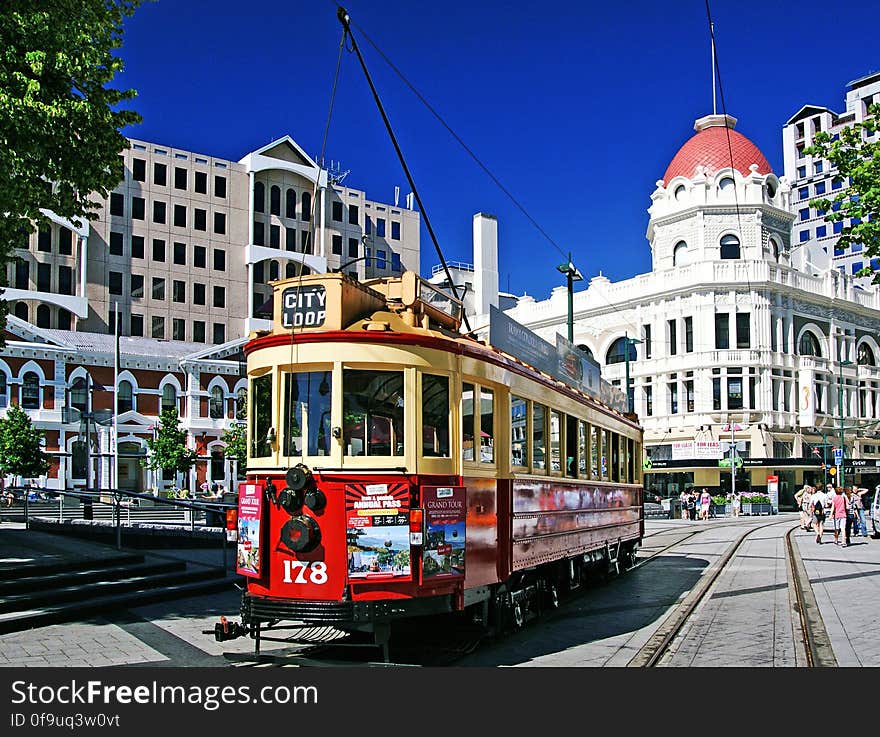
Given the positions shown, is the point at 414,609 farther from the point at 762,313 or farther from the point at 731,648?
the point at 762,313

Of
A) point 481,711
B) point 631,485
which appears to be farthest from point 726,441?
point 481,711

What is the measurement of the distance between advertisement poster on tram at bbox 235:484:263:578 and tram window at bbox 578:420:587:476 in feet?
19.6

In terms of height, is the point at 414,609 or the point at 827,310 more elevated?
the point at 827,310

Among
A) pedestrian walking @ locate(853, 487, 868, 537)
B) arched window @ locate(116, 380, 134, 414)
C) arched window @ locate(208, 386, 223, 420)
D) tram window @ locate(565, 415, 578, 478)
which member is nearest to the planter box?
pedestrian walking @ locate(853, 487, 868, 537)

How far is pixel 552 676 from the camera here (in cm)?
838

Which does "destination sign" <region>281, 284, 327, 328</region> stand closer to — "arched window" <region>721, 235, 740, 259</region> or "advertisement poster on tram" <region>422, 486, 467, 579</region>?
"advertisement poster on tram" <region>422, 486, 467, 579</region>

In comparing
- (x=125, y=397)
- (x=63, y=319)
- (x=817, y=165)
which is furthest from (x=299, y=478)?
(x=817, y=165)

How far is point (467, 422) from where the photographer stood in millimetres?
9430

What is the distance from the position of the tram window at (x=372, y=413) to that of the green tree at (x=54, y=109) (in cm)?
532

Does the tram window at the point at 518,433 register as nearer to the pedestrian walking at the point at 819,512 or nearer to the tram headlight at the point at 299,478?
the tram headlight at the point at 299,478

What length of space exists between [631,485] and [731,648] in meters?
7.86

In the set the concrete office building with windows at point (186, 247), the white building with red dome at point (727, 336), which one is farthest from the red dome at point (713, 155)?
the concrete office building with windows at point (186, 247)

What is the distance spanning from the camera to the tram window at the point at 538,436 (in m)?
11.2

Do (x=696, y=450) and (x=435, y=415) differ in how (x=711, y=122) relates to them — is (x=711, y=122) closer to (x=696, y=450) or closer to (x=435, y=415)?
(x=696, y=450)
